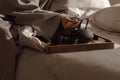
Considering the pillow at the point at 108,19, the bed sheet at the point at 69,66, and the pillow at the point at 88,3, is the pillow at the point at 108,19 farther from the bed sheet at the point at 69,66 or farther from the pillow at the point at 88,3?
the bed sheet at the point at 69,66

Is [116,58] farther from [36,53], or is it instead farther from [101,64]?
[36,53]

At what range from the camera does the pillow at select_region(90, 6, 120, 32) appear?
1524 millimetres

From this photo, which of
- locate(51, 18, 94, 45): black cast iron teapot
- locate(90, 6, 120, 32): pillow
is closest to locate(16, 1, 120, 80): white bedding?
locate(51, 18, 94, 45): black cast iron teapot

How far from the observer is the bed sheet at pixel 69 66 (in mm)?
918

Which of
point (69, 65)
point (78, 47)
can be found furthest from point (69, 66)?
point (78, 47)

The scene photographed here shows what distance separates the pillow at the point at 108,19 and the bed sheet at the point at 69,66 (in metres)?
0.44

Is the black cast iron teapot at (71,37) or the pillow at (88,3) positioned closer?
the black cast iron teapot at (71,37)

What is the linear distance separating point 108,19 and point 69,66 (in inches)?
26.0

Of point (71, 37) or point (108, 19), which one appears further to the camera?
point (108, 19)

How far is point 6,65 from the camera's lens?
1209mm

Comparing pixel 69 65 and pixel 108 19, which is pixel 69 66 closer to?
pixel 69 65

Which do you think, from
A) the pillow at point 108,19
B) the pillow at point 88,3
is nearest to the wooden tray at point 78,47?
the pillow at point 108,19

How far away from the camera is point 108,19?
1.57 metres

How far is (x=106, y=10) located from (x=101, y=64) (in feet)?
2.38
